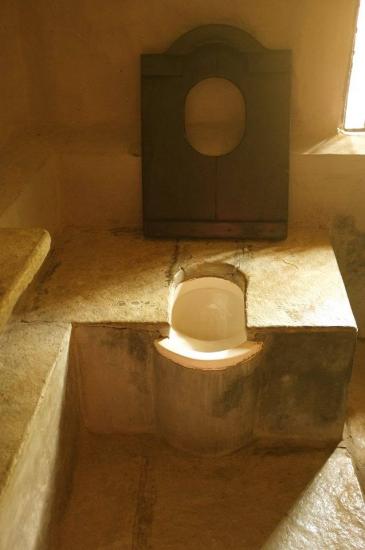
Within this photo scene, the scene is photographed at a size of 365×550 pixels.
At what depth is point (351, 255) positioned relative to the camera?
9.66ft

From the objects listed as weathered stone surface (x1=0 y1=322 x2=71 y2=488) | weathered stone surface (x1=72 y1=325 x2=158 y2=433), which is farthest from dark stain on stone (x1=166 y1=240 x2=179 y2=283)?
weathered stone surface (x1=0 y1=322 x2=71 y2=488)

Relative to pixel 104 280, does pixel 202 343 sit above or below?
below

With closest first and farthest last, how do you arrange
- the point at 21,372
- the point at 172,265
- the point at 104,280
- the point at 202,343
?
the point at 21,372 → the point at 202,343 → the point at 104,280 → the point at 172,265

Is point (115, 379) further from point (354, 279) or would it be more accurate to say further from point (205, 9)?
point (205, 9)

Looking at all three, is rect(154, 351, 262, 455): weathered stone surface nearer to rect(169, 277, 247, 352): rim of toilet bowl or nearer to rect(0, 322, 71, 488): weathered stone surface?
rect(169, 277, 247, 352): rim of toilet bowl

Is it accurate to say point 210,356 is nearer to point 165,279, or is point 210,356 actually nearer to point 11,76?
point 165,279

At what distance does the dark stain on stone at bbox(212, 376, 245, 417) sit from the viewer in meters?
2.24

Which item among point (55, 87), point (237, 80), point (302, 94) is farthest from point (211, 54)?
point (55, 87)

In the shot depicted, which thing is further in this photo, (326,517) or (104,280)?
(104,280)

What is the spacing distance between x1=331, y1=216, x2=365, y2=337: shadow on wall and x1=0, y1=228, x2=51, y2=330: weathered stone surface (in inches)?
67.6

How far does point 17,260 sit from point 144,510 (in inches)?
46.3

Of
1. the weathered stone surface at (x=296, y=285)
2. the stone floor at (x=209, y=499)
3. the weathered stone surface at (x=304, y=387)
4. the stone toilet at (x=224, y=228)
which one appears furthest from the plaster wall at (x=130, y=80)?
the stone floor at (x=209, y=499)

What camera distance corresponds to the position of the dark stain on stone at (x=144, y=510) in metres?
2.06

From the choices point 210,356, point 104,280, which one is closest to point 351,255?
point 210,356
